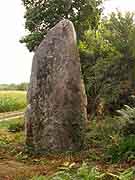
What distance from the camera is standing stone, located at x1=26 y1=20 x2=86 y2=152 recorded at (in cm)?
1379

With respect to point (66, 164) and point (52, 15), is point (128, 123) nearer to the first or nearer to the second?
point (66, 164)

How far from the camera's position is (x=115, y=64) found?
2048 centimetres

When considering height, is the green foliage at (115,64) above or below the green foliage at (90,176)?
above

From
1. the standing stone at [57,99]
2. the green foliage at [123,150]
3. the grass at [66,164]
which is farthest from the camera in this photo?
the standing stone at [57,99]

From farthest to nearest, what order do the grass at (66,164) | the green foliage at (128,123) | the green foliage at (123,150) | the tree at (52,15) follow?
the tree at (52,15) < the green foliage at (128,123) < the green foliage at (123,150) < the grass at (66,164)

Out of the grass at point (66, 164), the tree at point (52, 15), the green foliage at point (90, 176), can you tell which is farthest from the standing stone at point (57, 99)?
the tree at point (52, 15)

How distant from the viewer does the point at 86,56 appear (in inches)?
941

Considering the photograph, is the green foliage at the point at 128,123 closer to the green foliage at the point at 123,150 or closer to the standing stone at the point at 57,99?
the green foliage at the point at 123,150

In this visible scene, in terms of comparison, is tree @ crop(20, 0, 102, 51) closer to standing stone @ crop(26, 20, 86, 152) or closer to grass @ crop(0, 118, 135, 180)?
grass @ crop(0, 118, 135, 180)

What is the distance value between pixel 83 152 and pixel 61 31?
3.65m

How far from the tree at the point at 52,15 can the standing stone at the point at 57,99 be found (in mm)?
16930

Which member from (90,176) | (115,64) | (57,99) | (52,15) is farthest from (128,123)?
(52,15)

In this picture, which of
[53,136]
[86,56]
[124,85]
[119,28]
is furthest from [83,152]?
[86,56]

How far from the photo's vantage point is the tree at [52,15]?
31453mm
